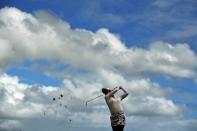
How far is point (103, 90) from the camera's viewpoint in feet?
60.1

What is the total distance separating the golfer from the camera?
17.4m

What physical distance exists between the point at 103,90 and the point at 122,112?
141 centimetres

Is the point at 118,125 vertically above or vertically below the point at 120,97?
below

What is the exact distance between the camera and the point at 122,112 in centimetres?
1759

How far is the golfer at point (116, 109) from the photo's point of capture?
57.2 ft

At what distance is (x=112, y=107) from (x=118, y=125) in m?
0.83

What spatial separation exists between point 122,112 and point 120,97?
70 centimetres

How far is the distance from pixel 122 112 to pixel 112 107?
19.2 inches

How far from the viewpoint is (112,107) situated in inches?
698

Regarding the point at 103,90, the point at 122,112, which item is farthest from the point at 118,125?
the point at 103,90

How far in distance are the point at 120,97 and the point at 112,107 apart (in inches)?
22.6

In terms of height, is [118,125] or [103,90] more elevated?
[103,90]

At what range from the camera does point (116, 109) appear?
17641mm

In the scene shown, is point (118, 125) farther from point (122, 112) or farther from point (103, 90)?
point (103, 90)
